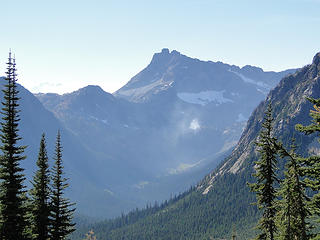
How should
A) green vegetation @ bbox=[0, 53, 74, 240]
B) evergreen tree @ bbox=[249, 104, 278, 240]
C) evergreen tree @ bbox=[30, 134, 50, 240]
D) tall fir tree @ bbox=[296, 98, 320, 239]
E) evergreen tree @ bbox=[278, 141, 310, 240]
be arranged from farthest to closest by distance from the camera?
evergreen tree @ bbox=[30, 134, 50, 240], green vegetation @ bbox=[0, 53, 74, 240], evergreen tree @ bbox=[249, 104, 278, 240], evergreen tree @ bbox=[278, 141, 310, 240], tall fir tree @ bbox=[296, 98, 320, 239]

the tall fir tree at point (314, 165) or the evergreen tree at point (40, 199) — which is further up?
the tall fir tree at point (314, 165)

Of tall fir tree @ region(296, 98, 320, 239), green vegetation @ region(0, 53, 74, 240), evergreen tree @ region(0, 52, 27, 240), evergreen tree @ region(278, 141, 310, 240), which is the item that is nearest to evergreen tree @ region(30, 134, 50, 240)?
green vegetation @ region(0, 53, 74, 240)

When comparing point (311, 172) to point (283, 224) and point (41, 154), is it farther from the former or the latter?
point (41, 154)

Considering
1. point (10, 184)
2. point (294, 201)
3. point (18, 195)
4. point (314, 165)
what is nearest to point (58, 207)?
point (18, 195)

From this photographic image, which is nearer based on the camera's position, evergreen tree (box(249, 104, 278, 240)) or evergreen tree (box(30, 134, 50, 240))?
evergreen tree (box(249, 104, 278, 240))

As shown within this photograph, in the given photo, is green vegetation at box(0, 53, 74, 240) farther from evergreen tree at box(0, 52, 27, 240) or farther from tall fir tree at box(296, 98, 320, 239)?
tall fir tree at box(296, 98, 320, 239)

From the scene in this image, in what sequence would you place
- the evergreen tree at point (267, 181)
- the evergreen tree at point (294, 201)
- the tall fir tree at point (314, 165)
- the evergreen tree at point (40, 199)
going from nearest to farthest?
the tall fir tree at point (314, 165), the evergreen tree at point (294, 201), the evergreen tree at point (267, 181), the evergreen tree at point (40, 199)

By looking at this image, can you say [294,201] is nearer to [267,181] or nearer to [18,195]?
[267,181]

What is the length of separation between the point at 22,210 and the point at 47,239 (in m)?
5.35

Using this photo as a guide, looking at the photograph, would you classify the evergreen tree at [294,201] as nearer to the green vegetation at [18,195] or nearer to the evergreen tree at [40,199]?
the green vegetation at [18,195]

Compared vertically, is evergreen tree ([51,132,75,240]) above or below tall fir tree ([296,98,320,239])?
below

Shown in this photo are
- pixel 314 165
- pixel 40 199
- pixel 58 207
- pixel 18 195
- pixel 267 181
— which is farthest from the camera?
pixel 58 207

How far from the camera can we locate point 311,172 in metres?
27.0

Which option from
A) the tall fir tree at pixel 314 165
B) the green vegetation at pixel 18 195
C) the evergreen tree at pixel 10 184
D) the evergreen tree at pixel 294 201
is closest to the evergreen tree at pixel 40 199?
the green vegetation at pixel 18 195
